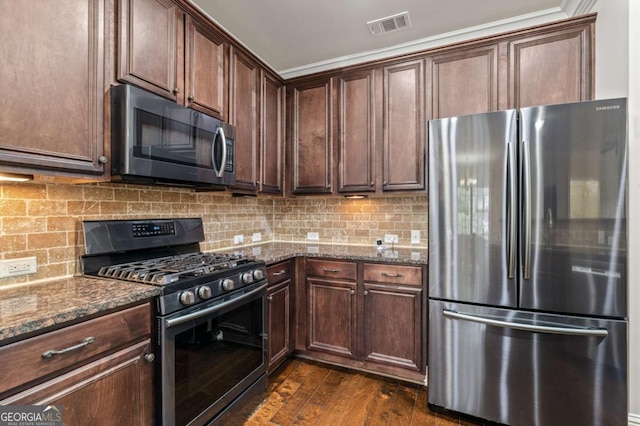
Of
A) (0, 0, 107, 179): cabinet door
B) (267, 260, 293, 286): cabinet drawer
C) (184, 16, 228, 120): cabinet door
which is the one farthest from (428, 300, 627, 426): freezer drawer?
(0, 0, 107, 179): cabinet door

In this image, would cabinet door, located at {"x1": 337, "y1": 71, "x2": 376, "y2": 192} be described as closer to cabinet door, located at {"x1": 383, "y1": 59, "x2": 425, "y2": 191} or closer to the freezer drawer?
cabinet door, located at {"x1": 383, "y1": 59, "x2": 425, "y2": 191}

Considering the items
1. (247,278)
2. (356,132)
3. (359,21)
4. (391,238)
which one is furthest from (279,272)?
(359,21)

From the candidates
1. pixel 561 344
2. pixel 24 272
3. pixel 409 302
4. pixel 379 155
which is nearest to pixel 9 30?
pixel 24 272

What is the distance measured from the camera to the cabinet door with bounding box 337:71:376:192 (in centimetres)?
Result: 264

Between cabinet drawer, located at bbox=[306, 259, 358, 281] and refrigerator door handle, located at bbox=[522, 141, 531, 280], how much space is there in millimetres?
1133

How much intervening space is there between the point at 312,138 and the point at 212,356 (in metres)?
1.98

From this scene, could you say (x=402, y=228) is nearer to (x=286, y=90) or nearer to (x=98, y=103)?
(x=286, y=90)

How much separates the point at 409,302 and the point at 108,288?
1859 mm

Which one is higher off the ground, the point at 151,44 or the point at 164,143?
the point at 151,44

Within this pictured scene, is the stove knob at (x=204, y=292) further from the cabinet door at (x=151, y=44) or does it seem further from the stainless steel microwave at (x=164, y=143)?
the cabinet door at (x=151, y=44)

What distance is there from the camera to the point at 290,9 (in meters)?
2.21

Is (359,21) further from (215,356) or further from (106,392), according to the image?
(106,392)

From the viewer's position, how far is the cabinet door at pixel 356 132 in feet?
8.68

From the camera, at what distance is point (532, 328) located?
1.74 m
